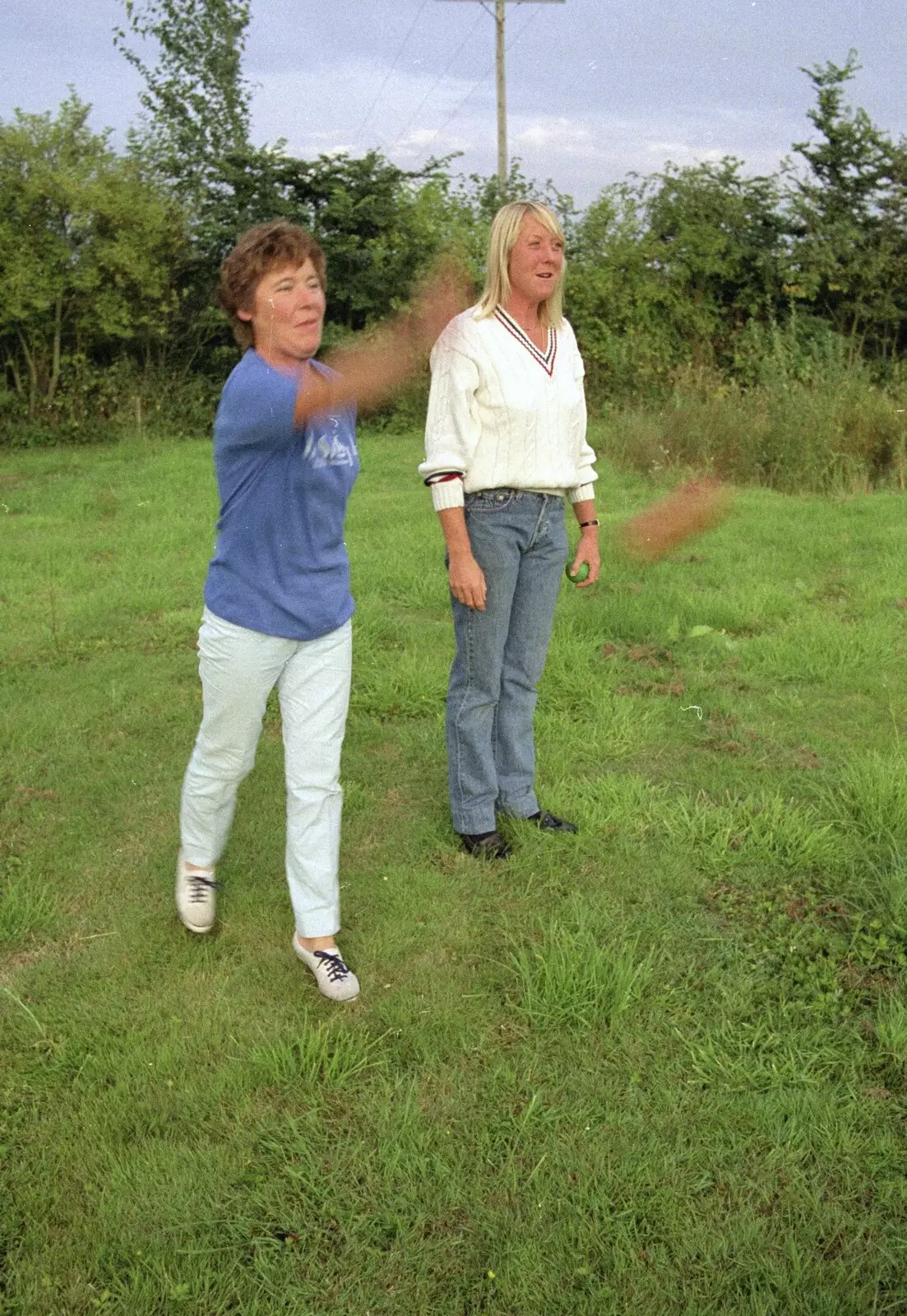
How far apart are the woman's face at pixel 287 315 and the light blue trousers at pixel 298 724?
27.7 inches

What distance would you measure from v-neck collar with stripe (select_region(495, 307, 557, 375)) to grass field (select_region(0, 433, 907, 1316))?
A: 161 centimetres

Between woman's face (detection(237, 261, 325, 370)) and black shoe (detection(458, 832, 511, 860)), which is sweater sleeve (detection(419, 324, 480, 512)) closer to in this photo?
woman's face (detection(237, 261, 325, 370))

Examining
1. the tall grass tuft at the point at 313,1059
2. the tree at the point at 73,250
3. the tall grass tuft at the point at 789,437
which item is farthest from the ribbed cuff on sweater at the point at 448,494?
the tree at the point at 73,250

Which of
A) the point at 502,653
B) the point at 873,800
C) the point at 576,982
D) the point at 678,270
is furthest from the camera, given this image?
the point at 678,270

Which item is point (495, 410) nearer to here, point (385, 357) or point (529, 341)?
point (529, 341)

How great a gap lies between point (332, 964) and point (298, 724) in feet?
2.24

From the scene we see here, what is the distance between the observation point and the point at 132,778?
4.70m

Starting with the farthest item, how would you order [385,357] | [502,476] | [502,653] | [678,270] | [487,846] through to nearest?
[678,270] < [487,846] < [502,653] < [502,476] < [385,357]

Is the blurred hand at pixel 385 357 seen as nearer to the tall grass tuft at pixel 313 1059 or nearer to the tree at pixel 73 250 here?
the tall grass tuft at pixel 313 1059

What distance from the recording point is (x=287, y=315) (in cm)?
280

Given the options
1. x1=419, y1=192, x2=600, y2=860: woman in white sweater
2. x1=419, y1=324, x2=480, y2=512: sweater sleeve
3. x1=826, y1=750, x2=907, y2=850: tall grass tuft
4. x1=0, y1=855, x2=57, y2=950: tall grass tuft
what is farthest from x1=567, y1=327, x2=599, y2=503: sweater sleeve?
x1=0, y1=855, x2=57, y2=950: tall grass tuft

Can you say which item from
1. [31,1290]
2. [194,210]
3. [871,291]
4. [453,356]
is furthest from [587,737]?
[871,291]

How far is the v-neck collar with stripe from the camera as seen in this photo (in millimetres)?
3549

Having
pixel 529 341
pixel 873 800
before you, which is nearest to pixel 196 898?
pixel 529 341
